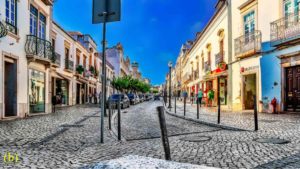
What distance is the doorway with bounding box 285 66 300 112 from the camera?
52.2ft

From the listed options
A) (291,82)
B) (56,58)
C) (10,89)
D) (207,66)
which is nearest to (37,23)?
(10,89)

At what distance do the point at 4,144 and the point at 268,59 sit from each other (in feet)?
51.1

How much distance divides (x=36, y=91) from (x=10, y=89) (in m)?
3.16

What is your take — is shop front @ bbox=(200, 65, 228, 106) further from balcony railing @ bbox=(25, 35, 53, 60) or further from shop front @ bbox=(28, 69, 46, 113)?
shop front @ bbox=(28, 69, 46, 113)

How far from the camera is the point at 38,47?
57.6 feet

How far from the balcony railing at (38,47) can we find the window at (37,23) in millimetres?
539

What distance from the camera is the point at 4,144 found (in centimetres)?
712

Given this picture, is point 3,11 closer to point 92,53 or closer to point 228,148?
point 228,148

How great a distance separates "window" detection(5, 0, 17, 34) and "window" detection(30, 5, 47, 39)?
220 cm

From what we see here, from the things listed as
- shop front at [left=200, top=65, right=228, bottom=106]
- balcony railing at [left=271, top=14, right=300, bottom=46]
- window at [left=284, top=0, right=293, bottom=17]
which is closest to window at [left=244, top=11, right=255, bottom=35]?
balcony railing at [left=271, top=14, right=300, bottom=46]

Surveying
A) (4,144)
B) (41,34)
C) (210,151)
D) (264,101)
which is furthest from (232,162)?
(41,34)

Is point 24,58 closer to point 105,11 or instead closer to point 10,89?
point 10,89

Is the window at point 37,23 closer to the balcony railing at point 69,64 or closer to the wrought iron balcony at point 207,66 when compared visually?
the balcony railing at point 69,64

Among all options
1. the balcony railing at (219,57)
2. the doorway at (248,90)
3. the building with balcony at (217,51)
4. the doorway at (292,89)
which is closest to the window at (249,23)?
the building with balcony at (217,51)
